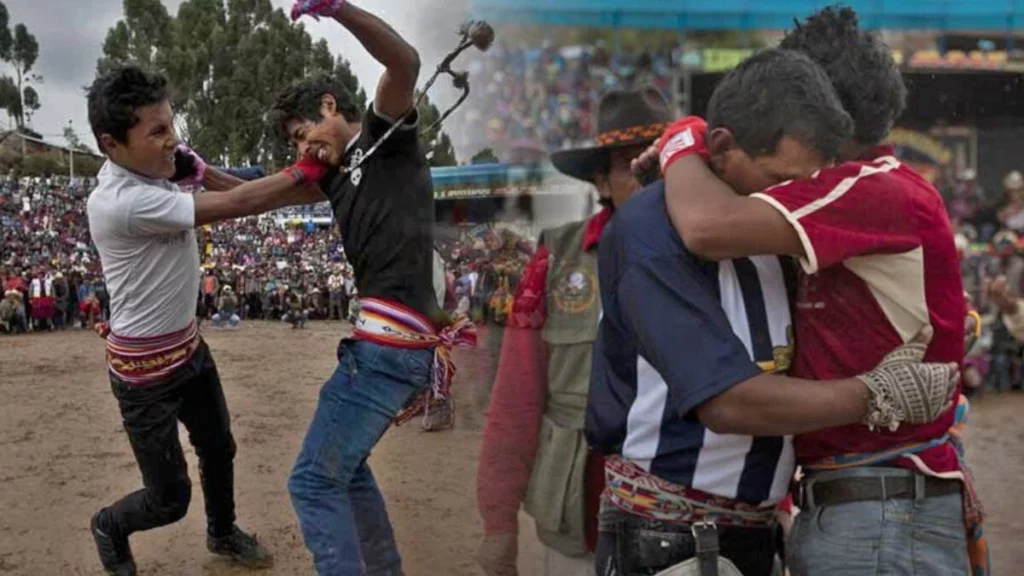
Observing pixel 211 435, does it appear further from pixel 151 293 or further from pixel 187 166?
pixel 187 166

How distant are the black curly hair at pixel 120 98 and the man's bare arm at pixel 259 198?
43 centimetres

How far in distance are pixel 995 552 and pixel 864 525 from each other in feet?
9.67

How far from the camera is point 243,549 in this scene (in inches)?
138

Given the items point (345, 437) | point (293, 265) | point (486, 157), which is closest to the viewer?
point (486, 157)

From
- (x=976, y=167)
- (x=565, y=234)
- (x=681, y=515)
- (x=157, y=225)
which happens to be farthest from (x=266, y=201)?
(x=976, y=167)

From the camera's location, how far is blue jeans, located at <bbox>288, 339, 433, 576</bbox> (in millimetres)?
2428

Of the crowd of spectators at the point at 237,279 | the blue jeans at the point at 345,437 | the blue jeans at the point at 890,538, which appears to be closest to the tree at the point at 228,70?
the crowd of spectators at the point at 237,279

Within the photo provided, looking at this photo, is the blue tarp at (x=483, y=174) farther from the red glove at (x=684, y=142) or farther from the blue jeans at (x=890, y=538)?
the blue jeans at (x=890, y=538)

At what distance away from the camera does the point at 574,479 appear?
6.61ft

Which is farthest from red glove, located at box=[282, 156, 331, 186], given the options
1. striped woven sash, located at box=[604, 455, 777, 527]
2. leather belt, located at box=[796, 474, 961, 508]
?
leather belt, located at box=[796, 474, 961, 508]

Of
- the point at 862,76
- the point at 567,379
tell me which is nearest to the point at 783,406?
the point at 862,76

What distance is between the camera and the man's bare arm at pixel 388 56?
215 centimetres

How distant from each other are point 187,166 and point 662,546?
2479 millimetres

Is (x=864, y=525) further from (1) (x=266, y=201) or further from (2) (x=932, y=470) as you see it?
(1) (x=266, y=201)
